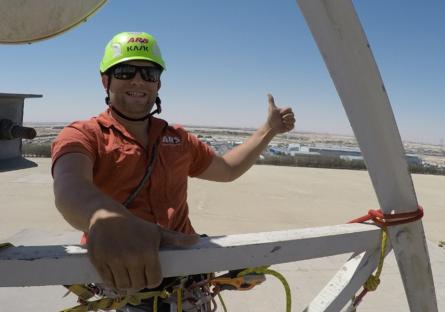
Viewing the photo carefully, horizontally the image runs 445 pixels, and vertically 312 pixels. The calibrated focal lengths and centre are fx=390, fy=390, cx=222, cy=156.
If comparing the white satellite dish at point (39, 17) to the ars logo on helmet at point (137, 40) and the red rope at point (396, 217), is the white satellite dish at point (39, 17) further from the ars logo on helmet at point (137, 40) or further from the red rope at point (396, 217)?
the red rope at point (396, 217)

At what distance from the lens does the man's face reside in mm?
1854

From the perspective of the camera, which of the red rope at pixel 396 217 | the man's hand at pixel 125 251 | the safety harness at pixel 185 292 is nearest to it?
the man's hand at pixel 125 251

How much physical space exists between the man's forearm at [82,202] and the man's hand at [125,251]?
0.05 meters

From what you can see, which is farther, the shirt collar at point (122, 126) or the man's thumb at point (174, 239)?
the shirt collar at point (122, 126)

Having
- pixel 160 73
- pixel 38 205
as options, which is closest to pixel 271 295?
pixel 160 73

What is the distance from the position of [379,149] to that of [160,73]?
1.16 metres

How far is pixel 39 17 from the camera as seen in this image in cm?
121

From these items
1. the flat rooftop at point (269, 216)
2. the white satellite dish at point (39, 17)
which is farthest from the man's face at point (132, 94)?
the flat rooftop at point (269, 216)

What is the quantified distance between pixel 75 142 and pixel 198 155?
0.84 meters

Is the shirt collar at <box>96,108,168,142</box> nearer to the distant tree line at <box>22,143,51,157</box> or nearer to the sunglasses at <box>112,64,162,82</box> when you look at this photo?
the sunglasses at <box>112,64,162,82</box>

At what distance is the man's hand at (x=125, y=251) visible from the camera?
91cm

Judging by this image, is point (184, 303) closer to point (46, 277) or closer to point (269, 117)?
point (46, 277)

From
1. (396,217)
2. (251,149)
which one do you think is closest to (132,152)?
(251,149)

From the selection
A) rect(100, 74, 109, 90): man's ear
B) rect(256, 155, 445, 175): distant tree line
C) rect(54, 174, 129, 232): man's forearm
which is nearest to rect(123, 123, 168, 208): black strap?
rect(54, 174, 129, 232): man's forearm
